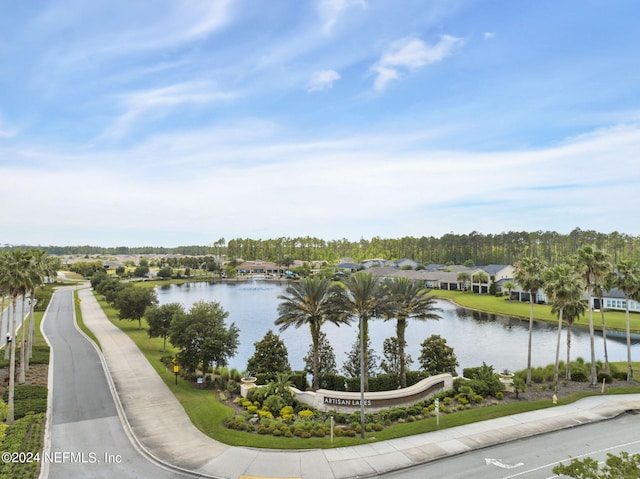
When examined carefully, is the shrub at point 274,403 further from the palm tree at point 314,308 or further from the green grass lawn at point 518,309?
the green grass lawn at point 518,309

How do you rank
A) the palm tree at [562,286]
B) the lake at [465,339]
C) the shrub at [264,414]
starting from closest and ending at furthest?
the shrub at [264,414], the palm tree at [562,286], the lake at [465,339]

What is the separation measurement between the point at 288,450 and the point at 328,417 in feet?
18.4

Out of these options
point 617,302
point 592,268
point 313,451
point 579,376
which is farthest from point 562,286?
point 617,302

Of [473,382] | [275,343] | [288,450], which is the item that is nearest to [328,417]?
[288,450]

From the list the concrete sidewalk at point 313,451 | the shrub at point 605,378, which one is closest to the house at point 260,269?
the concrete sidewalk at point 313,451

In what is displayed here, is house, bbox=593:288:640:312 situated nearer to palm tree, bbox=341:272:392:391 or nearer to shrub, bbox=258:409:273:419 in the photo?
palm tree, bbox=341:272:392:391

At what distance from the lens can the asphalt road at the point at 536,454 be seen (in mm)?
19000

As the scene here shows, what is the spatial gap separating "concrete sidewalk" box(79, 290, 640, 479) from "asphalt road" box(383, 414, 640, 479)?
1.86 ft

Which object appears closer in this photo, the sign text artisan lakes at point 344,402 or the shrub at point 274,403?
the shrub at point 274,403

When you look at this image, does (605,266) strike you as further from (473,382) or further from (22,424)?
(22,424)

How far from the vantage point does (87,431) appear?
77.3 feet

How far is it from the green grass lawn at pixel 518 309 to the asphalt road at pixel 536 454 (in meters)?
41.9

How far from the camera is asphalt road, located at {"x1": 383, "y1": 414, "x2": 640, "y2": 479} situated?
62.3 ft

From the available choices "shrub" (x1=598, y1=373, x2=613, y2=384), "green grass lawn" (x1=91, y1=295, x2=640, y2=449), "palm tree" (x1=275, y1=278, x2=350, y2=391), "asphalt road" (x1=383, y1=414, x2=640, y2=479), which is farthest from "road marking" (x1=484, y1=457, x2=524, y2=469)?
"shrub" (x1=598, y1=373, x2=613, y2=384)
